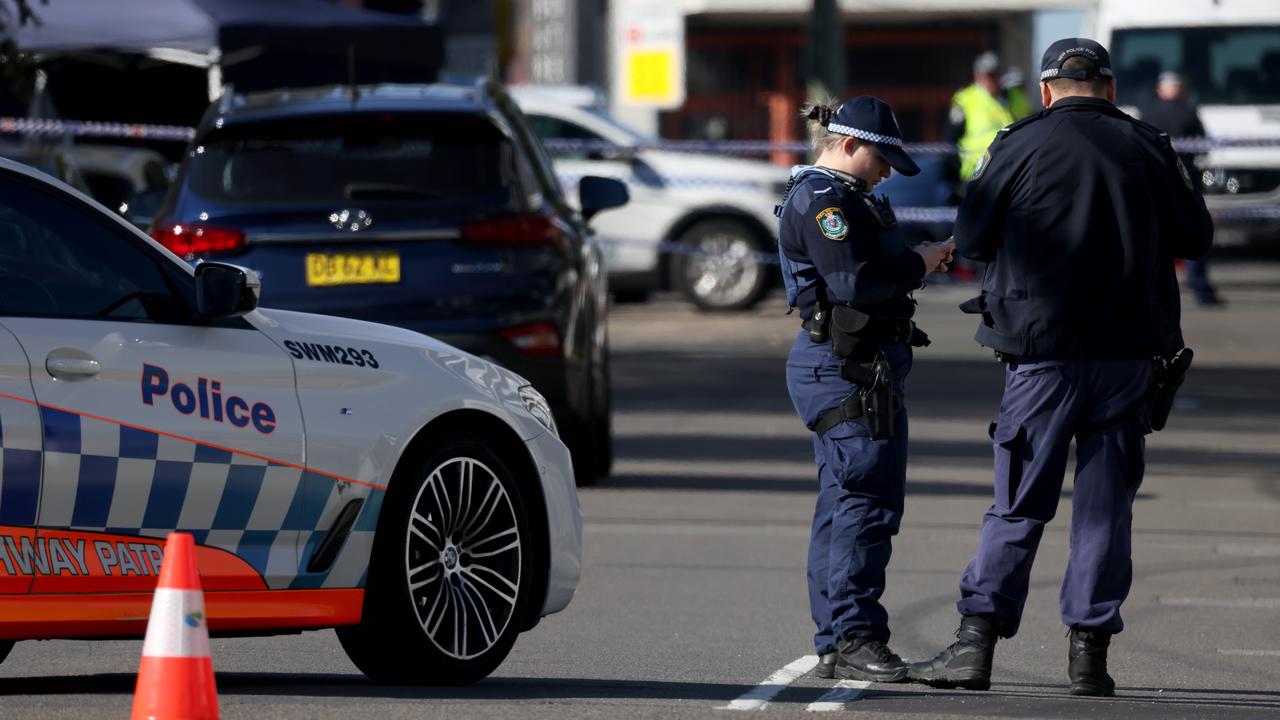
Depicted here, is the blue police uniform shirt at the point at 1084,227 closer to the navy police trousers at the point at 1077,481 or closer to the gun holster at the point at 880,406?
the navy police trousers at the point at 1077,481

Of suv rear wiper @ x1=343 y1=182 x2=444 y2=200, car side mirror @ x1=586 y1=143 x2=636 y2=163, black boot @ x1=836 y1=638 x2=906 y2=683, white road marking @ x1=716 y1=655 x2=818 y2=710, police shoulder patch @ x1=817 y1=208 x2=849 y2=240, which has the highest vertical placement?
police shoulder patch @ x1=817 y1=208 x2=849 y2=240

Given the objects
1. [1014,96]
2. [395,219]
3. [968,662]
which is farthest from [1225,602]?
[1014,96]

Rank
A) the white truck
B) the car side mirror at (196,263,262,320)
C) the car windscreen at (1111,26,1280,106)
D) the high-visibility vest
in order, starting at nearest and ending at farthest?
the car side mirror at (196,263,262,320) → the high-visibility vest → the white truck → the car windscreen at (1111,26,1280,106)

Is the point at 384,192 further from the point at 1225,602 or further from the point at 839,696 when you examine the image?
the point at 839,696

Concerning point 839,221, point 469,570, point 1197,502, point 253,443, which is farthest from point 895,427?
point 1197,502

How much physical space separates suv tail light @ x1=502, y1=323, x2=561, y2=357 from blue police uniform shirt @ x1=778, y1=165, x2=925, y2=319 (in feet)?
12.7

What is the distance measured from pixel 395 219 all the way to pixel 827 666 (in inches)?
165

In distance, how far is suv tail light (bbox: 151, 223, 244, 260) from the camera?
1042cm

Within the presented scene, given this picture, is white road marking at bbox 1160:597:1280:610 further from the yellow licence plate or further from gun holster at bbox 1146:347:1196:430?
the yellow licence plate

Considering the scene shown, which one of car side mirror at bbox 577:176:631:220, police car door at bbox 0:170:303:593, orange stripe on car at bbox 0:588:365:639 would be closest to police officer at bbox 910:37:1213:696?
orange stripe on car at bbox 0:588:365:639

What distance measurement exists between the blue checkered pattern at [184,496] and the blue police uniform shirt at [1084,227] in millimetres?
1831

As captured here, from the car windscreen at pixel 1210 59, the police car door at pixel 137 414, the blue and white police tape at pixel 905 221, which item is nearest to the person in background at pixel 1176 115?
the blue and white police tape at pixel 905 221

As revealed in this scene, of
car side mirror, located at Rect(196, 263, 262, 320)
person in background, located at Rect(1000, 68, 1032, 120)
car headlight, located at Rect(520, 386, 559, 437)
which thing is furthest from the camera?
person in background, located at Rect(1000, 68, 1032, 120)

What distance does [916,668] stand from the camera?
686cm
